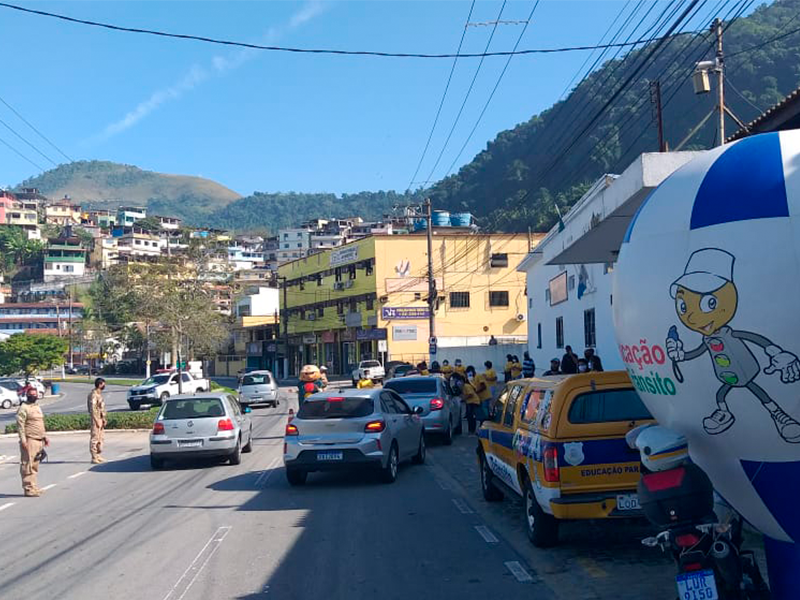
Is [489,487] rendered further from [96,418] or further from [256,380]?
[256,380]

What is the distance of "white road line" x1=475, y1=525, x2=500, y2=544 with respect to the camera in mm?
8987

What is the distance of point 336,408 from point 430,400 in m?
5.40

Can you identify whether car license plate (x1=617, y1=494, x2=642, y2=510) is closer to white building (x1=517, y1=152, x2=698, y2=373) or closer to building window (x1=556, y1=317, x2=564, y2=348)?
white building (x1=517, y1=152, x2=698, y2=373)

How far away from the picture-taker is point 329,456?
42.3 feet

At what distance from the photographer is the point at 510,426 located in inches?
379

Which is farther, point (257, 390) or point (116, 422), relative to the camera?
point (257, 390)

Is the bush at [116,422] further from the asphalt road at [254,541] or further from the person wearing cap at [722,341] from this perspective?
the person wearing cap at [722,341]

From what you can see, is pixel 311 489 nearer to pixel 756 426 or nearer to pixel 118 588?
pixel 118 588

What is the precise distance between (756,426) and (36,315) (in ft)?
378

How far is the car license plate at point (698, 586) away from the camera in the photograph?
15.2ft

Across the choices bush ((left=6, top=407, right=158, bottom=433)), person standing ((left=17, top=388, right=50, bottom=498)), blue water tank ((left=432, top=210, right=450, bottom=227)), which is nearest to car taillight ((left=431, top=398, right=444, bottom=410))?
person standing ((left=17, top=388, right=50, bottom=498))

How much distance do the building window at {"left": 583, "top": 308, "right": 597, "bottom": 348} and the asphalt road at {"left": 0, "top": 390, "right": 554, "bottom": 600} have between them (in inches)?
472

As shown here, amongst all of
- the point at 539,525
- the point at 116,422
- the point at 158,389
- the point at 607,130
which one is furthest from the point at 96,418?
the point at 607,130

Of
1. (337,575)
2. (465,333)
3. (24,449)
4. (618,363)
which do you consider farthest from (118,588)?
(465,333)
